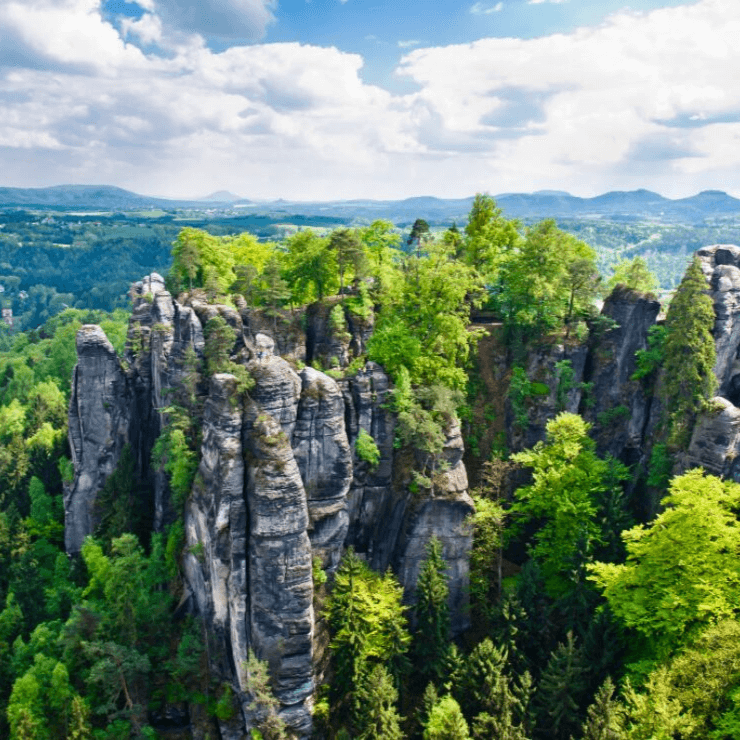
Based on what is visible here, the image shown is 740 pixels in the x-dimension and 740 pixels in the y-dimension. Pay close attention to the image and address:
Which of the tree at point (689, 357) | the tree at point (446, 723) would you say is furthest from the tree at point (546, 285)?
the tree at point (446, 723)

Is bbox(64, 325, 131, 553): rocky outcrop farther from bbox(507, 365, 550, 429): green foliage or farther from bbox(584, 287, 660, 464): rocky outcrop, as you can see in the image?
bbox(584, 287, 660, 464): rocky outcrop

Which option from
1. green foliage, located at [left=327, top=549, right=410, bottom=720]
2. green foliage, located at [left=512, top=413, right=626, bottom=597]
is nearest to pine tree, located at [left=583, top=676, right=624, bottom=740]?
green foliage, located at [left=512, top=413, right=626, bottom=597]

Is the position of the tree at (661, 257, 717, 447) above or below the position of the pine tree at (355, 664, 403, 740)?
above

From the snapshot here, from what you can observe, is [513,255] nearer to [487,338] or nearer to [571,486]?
[487,338]

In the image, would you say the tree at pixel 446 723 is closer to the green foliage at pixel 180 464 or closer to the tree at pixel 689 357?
the green foliage at pixel 180 464

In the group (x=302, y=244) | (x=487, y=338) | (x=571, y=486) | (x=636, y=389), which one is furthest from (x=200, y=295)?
(x=636, y=389)

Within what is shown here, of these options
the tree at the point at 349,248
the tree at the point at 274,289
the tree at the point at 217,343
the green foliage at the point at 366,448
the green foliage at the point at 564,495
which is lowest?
the green foliage at the point at 564,495

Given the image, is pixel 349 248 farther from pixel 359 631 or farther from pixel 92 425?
pixel 359 631
